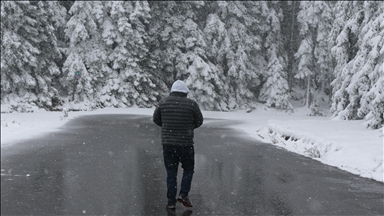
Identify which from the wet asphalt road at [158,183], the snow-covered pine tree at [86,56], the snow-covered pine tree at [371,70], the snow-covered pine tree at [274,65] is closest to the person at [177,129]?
the wet asphalt road at [158,183]

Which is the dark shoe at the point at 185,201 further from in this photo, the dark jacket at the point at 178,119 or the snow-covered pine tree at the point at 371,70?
the snow-covered pine tree at the point at 371,70

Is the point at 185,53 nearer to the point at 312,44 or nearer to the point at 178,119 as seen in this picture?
the point at 312,44

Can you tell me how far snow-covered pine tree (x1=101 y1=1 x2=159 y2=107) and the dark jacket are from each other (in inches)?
1285

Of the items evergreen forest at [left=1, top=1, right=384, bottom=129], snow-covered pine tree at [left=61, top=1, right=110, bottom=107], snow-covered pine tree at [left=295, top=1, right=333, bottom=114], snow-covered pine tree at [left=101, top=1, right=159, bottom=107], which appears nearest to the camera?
evergreen forest at [left=1, top=1, right=384, bottom=129]

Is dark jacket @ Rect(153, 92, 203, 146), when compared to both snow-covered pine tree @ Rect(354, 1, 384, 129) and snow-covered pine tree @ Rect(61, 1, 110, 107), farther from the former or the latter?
snow-covered pine tree @ Rect(61, 1, 110, 107)

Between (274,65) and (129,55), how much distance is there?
16207 mm

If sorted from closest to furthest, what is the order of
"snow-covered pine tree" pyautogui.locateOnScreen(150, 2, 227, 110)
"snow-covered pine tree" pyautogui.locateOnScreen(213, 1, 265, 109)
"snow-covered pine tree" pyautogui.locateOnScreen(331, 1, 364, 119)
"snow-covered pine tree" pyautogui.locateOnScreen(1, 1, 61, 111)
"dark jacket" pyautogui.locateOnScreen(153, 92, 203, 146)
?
"dark jacket" pyautogui.locateOnScreen(153, 92, 203, 146) < "snow-covered pine tree" pyautogui.locateOnScreen(331, 1, 364, 119) < "snow-covered pine tree" pyautogui.locateOnScreen(1, 1, 61, 111) < "snow-covered pine tree" pyautogui.locateOnScreen(150, 2, 227, 110) < "snow-covered pine tree" pyautogui.locateOnScreen(213, 1, 265, 109)

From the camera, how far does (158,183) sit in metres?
8.72

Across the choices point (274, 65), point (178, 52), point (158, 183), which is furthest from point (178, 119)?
point (274, 65)

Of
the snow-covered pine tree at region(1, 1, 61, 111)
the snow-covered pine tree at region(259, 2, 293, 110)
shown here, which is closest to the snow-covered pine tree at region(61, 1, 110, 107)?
the snow-covered pine tree at region(1, 1, 61, 111)

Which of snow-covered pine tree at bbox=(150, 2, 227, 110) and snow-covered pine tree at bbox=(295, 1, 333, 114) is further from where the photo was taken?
snow-covered pine tree at bbox=(295, 1, 333, 114)

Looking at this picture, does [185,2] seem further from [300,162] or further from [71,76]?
[300,162]

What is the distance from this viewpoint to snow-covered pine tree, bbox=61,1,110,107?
38188mm

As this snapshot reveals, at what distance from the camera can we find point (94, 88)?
39.1 m
